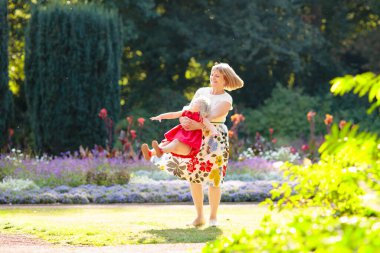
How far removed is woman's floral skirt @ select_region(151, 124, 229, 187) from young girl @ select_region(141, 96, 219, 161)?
A: 0.10 m

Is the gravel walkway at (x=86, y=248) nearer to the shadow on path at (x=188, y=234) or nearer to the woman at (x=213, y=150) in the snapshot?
the shadow on path at (x=188, y=234)

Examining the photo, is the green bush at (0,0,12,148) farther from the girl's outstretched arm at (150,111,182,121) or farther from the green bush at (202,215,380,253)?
the green bush at (202,215,380,253)

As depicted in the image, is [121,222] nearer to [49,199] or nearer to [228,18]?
[49,199]

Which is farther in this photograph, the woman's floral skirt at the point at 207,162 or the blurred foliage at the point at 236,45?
the blurred foliage at the point at 236,45

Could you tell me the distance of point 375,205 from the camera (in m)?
2.94

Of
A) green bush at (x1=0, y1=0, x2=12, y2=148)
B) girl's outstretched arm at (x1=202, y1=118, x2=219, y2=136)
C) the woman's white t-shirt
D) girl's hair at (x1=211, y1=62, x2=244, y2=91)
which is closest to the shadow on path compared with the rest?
girl's outstretched arm at (x1=202, y1=118, x2=219, y2=136)

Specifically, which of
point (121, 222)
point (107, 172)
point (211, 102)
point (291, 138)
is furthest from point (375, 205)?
point (291, 138)

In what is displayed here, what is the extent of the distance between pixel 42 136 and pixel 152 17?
23.1 ft

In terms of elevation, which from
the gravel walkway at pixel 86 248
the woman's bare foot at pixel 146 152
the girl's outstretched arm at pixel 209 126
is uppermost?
the girl's outstretched arm at pixel 209 126

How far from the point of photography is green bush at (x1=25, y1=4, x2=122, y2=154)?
17.7 meters

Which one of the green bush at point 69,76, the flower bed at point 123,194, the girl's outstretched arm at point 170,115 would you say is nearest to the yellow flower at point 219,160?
the girl's outstretched arm at point 170,115

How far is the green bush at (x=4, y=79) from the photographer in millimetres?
17984

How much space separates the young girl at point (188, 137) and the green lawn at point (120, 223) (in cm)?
76

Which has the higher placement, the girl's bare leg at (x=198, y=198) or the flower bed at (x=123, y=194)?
the girl's bare leg at (x=198, y=198)
